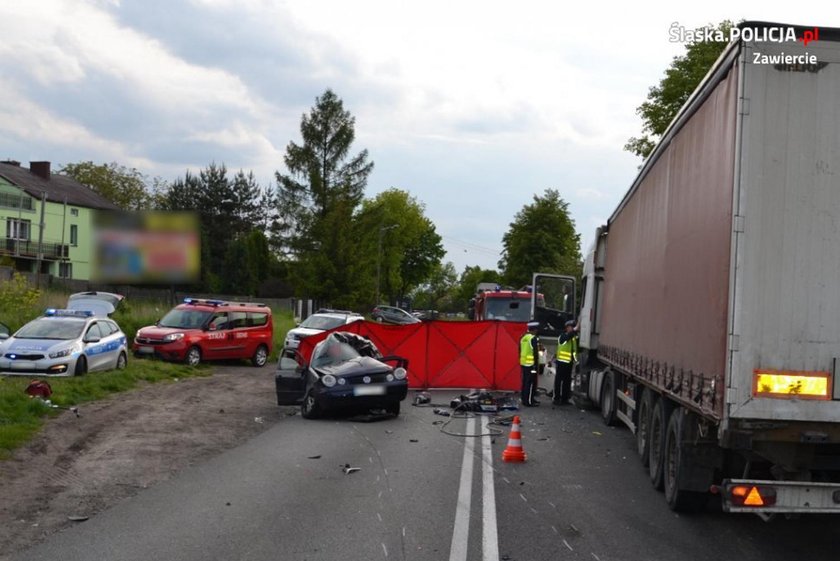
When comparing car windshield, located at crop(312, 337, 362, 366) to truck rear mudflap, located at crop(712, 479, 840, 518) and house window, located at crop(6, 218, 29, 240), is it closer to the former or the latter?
truck rear mudflap, located at crop(712, 479, 840, 518)

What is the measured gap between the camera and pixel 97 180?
80.1 metres

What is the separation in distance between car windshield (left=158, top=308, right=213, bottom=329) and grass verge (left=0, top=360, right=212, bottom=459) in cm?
177

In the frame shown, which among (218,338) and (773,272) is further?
(218,338)

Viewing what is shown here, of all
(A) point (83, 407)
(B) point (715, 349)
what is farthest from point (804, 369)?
(A) point (83, 407)

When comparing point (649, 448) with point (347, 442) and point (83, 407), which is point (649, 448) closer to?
point (347, 442)

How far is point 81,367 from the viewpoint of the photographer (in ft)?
64.0

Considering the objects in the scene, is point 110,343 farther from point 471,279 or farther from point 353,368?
point 471,279

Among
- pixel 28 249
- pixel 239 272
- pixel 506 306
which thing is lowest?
pixel 506 306

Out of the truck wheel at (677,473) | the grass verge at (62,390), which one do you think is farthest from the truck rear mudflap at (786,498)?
the grass verge at (62,390)

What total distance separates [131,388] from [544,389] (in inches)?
378

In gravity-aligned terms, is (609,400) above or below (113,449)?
above

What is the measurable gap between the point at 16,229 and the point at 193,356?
39.7 m

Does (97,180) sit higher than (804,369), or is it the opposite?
(97,180)

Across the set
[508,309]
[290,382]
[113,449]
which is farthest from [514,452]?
[508,309]
